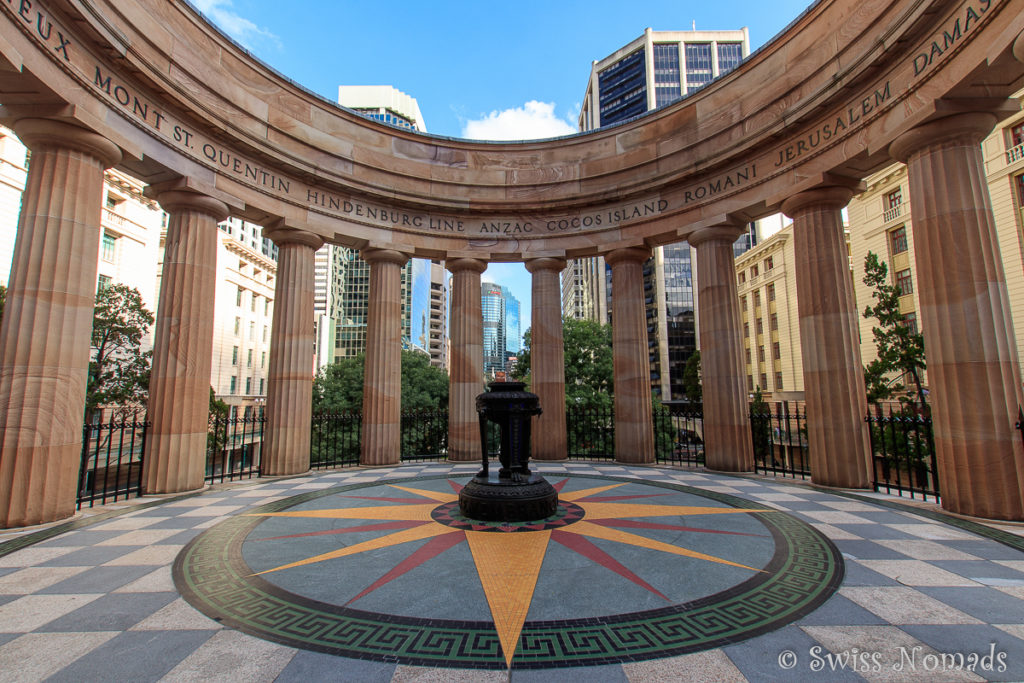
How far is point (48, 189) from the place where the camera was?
8.24 meters

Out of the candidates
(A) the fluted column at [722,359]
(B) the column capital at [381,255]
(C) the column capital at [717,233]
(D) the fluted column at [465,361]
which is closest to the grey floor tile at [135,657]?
(D) the fluted column at [465,361]

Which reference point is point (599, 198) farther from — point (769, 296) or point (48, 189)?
point (769, 296)

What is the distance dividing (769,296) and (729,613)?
160ft

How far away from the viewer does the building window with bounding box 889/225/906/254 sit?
2770cm

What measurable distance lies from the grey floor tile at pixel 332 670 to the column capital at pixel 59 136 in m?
10.5

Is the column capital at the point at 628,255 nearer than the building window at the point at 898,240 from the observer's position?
Yes

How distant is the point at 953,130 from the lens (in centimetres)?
802

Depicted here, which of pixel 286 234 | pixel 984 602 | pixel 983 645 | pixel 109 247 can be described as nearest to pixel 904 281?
pixel 984 602

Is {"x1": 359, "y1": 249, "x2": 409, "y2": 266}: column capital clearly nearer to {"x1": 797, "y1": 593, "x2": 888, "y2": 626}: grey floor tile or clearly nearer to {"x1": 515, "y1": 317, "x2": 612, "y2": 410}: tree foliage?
{"x1": 797, "y1": 593, "x2": 888, "y2": 626}: grey floor tile

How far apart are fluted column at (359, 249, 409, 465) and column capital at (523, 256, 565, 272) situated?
15.4 feet

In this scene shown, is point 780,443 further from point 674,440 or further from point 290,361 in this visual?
point 290,361

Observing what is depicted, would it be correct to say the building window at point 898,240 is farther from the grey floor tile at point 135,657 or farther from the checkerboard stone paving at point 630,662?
the grey floor tile at point 135,657

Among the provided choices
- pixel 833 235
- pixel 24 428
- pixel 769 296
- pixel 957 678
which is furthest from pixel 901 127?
pixel 769 296

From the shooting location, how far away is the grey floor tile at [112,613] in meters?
3.96
